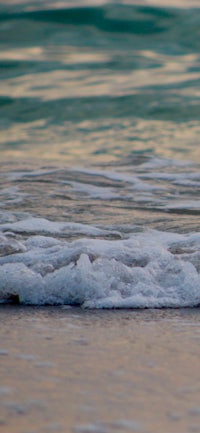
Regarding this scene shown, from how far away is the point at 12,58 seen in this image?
8.50 meters

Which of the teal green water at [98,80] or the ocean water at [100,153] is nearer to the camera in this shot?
the ocean water at [100,153]

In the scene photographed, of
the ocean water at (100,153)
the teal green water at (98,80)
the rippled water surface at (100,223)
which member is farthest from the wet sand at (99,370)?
the teal green water at (98,80)

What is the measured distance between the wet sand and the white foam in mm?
74

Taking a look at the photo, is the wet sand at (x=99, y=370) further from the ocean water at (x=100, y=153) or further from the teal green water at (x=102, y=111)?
the teal green water at (x=102, y=111)

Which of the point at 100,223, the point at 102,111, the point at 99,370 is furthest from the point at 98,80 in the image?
the point at 99,370

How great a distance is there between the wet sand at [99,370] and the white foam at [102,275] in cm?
7

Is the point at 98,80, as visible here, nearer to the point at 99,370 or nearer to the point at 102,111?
the point at 102,111

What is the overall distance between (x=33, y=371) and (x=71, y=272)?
0.82 meters

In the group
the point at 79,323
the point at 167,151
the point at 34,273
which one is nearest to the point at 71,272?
the point at 34,273

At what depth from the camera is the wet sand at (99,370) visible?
167 cm

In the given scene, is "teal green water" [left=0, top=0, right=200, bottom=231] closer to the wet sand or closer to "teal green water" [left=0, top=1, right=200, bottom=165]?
"teal green water" [left=0, top=1, right=200, bottom=165]

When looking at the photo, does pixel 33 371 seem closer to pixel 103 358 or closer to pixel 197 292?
pixel 103 358

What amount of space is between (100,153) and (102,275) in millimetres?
3134

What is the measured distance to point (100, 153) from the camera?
5.81m
